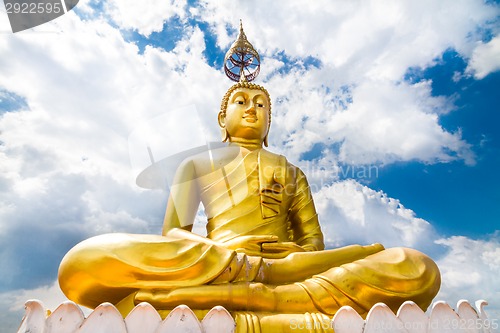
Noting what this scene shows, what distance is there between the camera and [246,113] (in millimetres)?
4676

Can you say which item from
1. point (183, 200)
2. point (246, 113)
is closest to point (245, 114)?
point (246, 113)

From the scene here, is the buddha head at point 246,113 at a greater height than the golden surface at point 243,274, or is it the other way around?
the buddha head at point 246,113

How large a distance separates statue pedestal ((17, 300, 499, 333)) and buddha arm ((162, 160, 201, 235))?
1598 mm

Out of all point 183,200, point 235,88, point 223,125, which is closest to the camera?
point 183,200

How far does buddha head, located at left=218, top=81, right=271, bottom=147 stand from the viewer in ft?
15.3

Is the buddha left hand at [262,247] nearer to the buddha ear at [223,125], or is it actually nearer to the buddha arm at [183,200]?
the buddha arm at [183,200]

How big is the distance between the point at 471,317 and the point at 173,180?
2.80m

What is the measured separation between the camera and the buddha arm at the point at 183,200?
3.99 m

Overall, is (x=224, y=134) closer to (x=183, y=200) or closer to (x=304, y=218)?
(x=183, y=200)

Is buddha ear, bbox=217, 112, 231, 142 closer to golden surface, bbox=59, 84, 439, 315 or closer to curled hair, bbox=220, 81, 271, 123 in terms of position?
curled hair, bbox=220, 81, 271, 123

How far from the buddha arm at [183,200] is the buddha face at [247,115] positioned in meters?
0.70

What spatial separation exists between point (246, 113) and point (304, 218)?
1.33m

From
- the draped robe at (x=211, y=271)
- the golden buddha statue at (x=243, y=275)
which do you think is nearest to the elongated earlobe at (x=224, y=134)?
the golden buddha statue at (x=243, y=275)

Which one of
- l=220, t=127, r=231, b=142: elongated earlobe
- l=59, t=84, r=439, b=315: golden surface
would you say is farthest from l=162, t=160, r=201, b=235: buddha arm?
l=220, t=127, r=231, b=142: elongated earlobe
